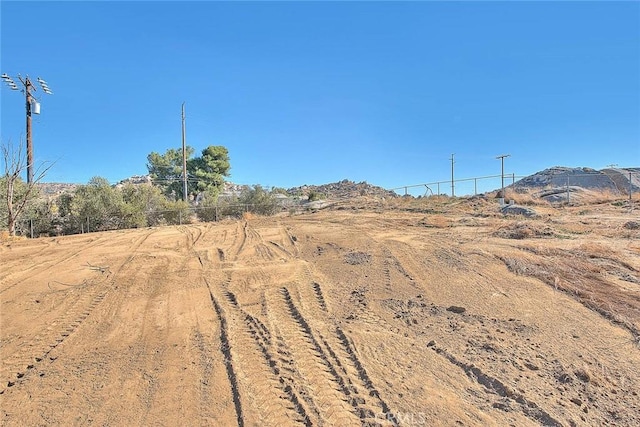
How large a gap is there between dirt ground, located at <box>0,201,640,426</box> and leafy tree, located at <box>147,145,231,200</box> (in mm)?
34218

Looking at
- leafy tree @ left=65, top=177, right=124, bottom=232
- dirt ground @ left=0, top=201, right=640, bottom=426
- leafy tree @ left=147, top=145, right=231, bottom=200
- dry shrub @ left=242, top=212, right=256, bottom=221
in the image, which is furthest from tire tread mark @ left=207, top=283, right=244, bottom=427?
leafy tree @ left=147, top=145, right=231, bottom=200

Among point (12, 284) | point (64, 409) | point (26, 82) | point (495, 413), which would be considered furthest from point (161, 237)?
point (26, 82)

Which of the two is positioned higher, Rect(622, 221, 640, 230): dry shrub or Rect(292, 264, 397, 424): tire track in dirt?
Rect(622, 221, 640, 230): dry shrub

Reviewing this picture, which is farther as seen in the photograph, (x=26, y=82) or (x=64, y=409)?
(x=26, y=82)

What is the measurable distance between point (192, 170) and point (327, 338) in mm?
41683

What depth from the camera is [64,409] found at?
346cm

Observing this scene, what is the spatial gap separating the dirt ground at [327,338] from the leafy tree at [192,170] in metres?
34.2

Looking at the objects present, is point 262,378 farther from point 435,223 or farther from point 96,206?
point 96,206

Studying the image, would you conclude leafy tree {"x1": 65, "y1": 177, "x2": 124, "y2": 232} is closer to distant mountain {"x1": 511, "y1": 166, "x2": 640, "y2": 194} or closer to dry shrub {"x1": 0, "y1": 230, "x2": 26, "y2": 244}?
dry shrub {"x1": 0, "y1": 230, "x2": 26, "y2": 244}

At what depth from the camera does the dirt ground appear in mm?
Result: 3385

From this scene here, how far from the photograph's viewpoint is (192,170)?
43156 millimetres

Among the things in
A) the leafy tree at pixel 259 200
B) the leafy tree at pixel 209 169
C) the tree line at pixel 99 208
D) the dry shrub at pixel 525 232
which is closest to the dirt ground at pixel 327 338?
the dry shrub at pixel 525 232

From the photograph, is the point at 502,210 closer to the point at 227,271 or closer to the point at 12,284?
the point at 227,271

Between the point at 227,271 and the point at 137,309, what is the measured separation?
2394mm
